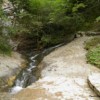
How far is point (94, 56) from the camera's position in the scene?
11.7m

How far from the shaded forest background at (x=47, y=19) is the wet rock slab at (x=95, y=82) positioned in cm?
576

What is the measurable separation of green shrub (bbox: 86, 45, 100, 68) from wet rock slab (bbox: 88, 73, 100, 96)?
4.58ft

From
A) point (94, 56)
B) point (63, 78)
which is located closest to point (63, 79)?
point (63, 78)

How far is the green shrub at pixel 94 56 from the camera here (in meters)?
11.2

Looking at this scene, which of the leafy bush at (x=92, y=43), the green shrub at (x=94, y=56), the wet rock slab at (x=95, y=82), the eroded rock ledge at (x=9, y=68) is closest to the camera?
the wet rock slab at (x=95, y=82)

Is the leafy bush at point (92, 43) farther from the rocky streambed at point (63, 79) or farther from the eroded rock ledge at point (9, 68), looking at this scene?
the eroded rock ledge at point (9, 68)

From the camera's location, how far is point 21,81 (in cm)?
1082

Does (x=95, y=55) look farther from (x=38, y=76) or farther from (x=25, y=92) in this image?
(x=25, y=92)

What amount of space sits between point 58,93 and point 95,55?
3750 millimetres

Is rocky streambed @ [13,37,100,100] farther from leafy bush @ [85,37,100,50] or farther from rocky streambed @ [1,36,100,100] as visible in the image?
leafy bush @ [85,37,100,50]

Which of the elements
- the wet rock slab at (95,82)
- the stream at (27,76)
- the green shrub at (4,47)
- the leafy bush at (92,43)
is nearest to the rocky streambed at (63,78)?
the wet rock slab at (95,82)

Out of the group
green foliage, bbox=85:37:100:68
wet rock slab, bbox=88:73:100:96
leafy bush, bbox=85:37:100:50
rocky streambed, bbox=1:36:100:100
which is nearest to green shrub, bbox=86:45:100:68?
green foliage, bbox=85:37:100:68

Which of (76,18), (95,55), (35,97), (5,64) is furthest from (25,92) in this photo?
(76,18)

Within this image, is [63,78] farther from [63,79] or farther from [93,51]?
[93,51]
